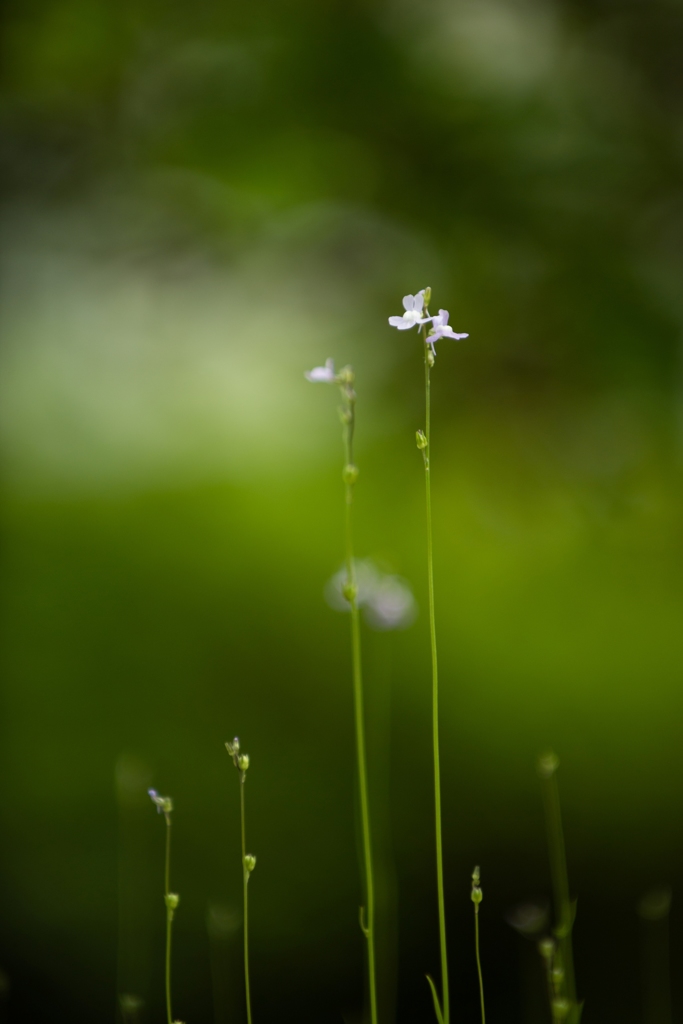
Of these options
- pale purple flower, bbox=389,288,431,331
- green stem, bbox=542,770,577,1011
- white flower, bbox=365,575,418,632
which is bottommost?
green stem, bbox=542,770,577,1011

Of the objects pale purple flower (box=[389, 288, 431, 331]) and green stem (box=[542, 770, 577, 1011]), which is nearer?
pale purple flower (box=[389, 288, 431, 331])

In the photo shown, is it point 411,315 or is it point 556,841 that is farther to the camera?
point 556,841

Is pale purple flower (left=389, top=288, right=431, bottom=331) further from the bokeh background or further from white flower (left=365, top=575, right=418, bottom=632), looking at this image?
the bokeh background

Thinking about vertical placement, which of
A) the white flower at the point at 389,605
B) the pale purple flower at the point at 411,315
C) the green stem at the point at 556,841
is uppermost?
the pale purple flower at the point at 411,315

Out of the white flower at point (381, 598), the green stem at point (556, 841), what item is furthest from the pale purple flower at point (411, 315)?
the green stem at point (556, 841)

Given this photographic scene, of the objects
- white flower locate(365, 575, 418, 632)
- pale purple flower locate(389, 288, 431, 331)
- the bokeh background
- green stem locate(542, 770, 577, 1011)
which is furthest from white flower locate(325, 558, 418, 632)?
pale purple flower locate(389, 288, 431, 331)

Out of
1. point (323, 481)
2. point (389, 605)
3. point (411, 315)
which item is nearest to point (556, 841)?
point (389, 605)

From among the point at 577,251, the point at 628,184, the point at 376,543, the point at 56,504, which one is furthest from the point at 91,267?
the point at 628,184

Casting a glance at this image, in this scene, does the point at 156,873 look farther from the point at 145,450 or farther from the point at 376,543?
the point at 145,450

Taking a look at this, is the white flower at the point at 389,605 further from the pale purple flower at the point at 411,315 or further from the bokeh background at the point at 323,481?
the pale purple flower at the point at 411,315

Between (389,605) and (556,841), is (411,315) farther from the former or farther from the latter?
(556,841)
